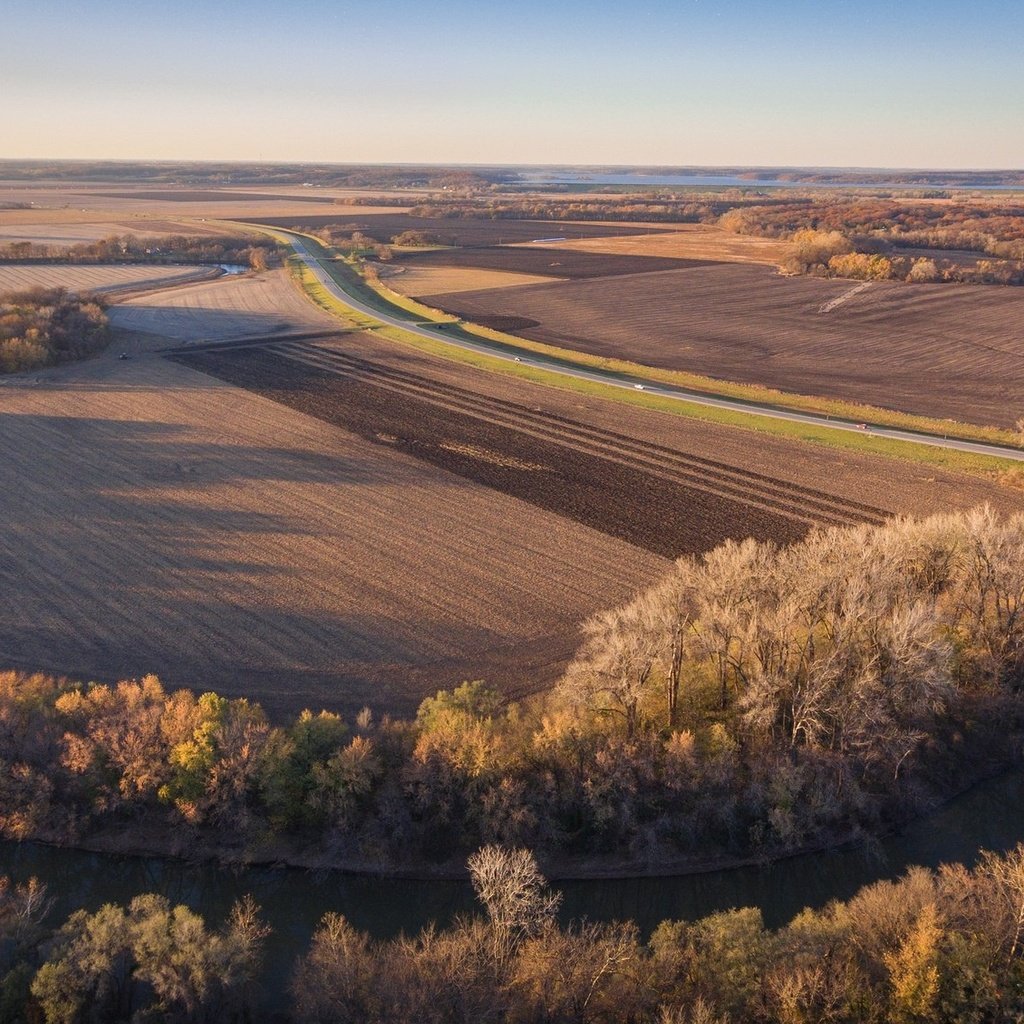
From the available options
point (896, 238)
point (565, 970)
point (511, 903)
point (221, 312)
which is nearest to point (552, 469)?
point (511, 903)

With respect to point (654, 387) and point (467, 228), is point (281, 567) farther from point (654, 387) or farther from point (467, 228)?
point (467, 228)

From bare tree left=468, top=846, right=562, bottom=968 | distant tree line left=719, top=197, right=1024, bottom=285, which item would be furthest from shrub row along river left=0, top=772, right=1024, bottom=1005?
distant tree line left=719, top=197, right=1024, bottom=285

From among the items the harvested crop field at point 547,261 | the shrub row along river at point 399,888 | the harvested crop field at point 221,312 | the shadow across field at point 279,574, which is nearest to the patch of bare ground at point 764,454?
the shadow across field at point 279,574

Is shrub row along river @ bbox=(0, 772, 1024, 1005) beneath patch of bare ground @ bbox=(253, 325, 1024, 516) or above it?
beneath

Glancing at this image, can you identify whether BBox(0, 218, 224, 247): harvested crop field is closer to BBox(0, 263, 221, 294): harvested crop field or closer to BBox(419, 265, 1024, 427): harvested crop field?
BBox(0, 263, 221, 294): harvested crop field

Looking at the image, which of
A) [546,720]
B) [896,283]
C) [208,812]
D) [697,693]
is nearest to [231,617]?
[208,812]

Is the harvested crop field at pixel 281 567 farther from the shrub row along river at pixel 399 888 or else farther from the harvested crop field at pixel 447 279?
the harvested crop field at pixel 447 279
